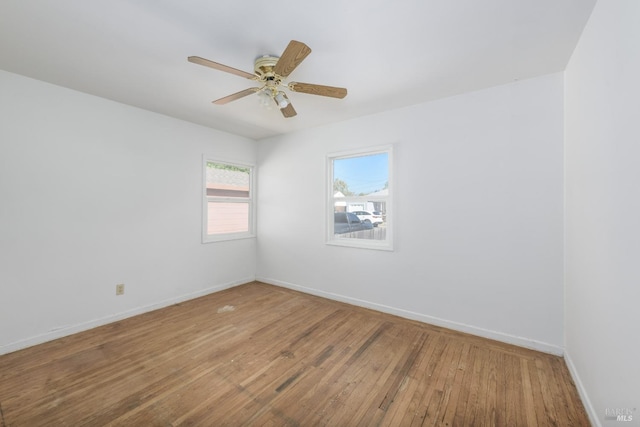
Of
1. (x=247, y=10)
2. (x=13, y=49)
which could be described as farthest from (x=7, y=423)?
(x=247, y=10)

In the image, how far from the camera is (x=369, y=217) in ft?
11.7

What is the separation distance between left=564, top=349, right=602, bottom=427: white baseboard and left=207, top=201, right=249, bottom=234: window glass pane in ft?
14.1

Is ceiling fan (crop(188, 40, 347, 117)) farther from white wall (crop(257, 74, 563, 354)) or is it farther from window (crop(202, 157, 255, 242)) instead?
window (crop(202, 157, 255, 242))

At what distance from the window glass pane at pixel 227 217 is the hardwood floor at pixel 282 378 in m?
1.58

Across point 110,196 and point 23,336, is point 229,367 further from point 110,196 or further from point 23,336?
point 110,196

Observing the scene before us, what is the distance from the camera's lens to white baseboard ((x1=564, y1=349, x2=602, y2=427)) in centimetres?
153

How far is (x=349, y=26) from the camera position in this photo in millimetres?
1756

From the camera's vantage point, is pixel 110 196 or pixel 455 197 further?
pixel 110 196

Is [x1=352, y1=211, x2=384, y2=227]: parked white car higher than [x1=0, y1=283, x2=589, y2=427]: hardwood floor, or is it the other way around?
[x1=352, y1=211, x2=384, y2=227]: parked white car

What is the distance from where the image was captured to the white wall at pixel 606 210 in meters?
1.15

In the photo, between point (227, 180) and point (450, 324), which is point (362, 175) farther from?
point (227, 180)

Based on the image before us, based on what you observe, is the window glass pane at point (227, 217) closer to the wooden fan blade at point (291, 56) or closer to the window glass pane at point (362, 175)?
the window glass pane at point (362, 175)

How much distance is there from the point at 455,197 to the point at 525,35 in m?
1.46

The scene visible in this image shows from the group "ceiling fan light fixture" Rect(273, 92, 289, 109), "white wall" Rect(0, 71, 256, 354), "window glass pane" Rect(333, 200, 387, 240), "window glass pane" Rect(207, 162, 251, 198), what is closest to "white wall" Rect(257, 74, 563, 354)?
"window glass pane" Rect(333, 200, 387, 240)
